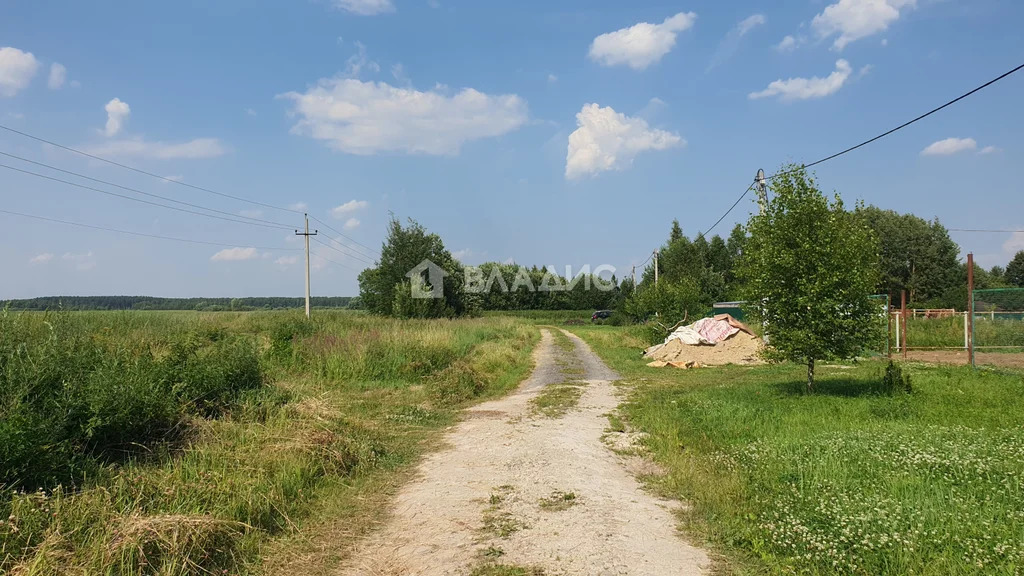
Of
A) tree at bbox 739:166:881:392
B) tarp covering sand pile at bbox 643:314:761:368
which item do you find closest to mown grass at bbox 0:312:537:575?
tree at bbox 739:166:881:392

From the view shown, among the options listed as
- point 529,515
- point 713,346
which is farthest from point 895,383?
point 529,515

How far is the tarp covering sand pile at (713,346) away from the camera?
20.6 meters

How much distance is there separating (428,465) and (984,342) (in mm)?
20520

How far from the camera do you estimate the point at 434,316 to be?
113ft

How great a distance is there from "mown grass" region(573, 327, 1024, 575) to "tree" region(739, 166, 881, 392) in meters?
1.18

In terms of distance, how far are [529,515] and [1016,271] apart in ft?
248

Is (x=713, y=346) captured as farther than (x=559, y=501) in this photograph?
Yes

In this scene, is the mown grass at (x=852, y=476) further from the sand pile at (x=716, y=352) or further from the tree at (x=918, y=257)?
the tree at (x=918, y=257)

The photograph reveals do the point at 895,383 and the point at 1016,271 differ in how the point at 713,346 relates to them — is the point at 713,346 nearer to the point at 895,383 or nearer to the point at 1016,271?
the point at 895,383

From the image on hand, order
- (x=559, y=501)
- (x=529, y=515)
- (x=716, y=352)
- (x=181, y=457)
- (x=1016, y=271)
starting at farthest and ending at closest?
(x=1016, y=271), (x=716, y=352), (x=181, y=457), (x=559, y=501), (x=529, y=515)

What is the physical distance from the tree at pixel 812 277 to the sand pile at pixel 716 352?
833cm

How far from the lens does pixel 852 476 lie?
580cm

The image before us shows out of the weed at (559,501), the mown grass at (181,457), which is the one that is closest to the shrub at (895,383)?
the weed at (559,501)

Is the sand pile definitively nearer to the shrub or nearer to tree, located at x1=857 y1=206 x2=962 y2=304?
the shrub
